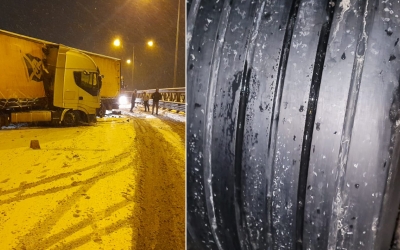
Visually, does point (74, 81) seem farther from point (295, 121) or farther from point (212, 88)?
point (295, 121)

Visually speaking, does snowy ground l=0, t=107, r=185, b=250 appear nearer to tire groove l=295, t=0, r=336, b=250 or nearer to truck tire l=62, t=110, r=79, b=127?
tire groove l=295, t=0, r=336, b=250

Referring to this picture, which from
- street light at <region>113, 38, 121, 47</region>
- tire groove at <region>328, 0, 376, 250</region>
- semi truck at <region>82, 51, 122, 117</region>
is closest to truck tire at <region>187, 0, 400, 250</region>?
tire groove at <region>328, 0, 376, 250</region>

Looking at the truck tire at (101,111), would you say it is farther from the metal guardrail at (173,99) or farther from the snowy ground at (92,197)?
the snowy ground at (92,197)

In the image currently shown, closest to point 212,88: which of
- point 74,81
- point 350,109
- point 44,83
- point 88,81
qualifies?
point 350,109

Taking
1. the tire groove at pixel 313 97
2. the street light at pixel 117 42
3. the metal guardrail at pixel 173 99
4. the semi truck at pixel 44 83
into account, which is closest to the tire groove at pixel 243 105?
the tire groove at pixel 313 97

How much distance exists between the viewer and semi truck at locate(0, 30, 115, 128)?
10.6 meters

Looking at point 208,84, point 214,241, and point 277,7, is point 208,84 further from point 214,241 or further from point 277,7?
point 214,241

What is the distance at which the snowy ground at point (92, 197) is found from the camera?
311 cm

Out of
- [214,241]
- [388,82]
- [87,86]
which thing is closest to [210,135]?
[214,241]

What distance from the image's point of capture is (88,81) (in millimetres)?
12242

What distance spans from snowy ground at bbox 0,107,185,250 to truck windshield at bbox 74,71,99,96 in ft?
15.7

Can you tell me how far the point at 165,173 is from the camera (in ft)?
17.4

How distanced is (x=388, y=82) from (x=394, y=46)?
0.26ft

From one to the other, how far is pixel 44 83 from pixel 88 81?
1.61m
